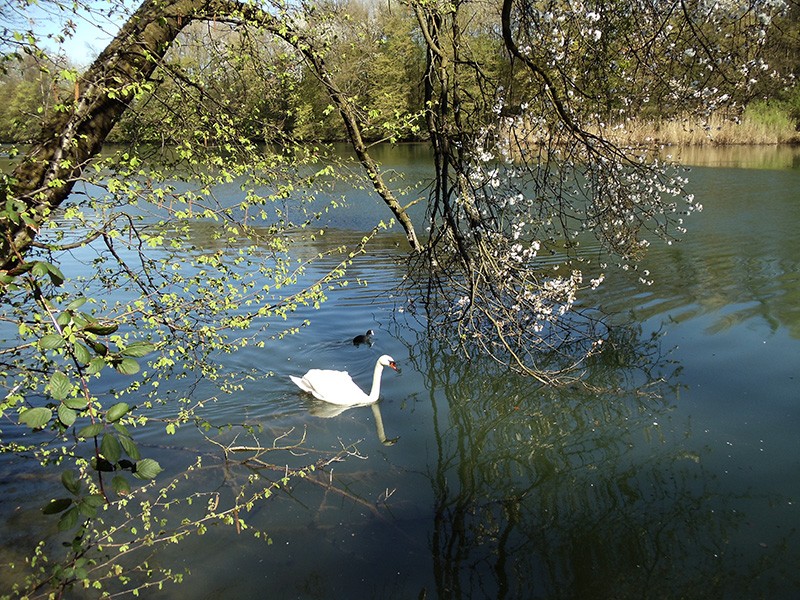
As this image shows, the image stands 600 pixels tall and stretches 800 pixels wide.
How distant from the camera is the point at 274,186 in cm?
518

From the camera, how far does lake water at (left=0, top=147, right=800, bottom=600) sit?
4.60 m

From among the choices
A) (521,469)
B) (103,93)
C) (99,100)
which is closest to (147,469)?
(103,93)

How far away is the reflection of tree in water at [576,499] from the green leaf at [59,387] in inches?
133

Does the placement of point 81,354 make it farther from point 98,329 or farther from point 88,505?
point 88,505

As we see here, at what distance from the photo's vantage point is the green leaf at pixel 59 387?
5.77 feet

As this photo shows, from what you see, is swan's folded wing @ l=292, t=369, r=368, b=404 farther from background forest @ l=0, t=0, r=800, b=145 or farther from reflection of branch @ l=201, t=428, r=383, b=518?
background forest @ l=0, t=0, r=800, b=145

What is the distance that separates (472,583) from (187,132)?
381 cm

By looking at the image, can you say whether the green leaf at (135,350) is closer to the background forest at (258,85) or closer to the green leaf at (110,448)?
the green leaf at (110,448)

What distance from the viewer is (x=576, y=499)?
18.0 ft

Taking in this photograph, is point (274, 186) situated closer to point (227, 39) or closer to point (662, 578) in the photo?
point (227, 39)

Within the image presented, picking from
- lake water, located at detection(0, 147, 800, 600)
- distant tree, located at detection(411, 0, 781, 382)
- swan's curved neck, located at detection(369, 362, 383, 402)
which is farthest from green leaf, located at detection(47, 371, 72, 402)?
swan's curved neck, located at detection(369, 362, 383, 402)

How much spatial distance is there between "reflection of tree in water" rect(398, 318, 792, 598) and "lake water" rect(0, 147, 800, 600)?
2cm

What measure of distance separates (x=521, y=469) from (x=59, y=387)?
16.2 feet

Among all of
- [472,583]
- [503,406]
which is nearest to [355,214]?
[503,406]
